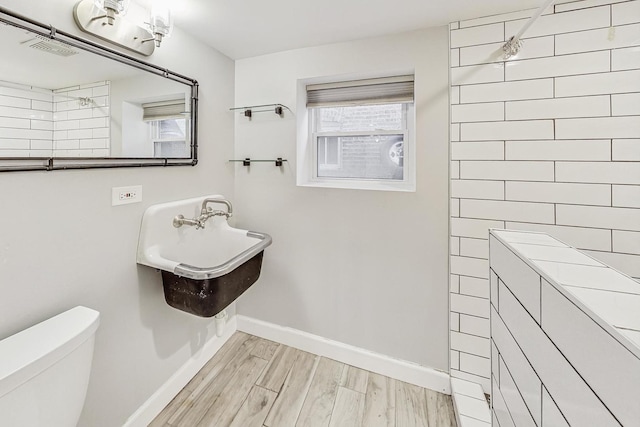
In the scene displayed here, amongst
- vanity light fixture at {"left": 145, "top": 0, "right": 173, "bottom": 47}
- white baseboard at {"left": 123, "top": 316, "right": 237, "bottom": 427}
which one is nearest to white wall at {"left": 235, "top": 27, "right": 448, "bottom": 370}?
white baseboard at {"left": 123, "top": 316, "right": 237, "bottom": 427}

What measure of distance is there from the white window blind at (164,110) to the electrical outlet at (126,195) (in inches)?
14.1

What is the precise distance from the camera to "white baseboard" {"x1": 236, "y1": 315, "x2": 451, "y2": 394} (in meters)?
1.63

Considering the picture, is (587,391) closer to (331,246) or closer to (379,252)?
(379,252)

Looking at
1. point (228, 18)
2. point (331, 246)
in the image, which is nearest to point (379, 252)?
point (331, 246)

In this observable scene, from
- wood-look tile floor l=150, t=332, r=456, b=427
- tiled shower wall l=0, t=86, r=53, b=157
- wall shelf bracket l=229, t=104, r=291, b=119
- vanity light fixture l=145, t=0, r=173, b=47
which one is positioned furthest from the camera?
wall shelf bracket l=229, t=104, r=291, b=119

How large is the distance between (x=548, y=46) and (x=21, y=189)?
2258 mm

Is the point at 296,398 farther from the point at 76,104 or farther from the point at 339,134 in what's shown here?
the point at 76,104

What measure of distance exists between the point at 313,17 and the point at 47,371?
1.80 metres

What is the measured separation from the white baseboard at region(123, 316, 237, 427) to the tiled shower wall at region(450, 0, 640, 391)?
1523mm

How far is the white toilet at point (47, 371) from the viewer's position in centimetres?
76

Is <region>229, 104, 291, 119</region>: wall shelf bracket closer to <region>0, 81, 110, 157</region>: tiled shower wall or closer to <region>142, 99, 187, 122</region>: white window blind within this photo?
<region>142, 99, 187, 122</region>: white window blind

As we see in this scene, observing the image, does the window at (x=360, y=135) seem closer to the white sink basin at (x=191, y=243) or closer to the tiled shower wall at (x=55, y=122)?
the white sink basin at (x=191, y=243)

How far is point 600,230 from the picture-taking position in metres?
1.28

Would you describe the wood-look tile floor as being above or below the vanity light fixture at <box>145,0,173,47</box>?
below
